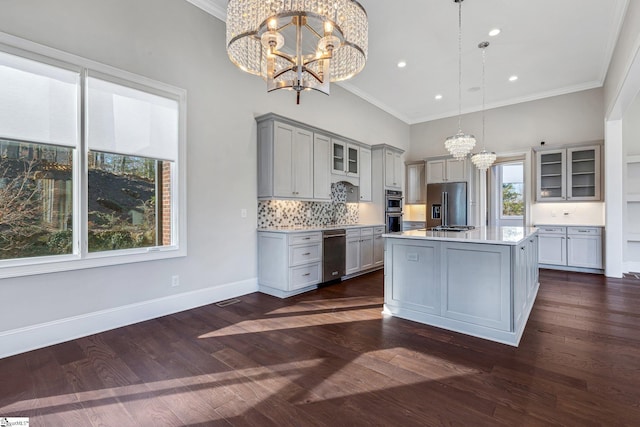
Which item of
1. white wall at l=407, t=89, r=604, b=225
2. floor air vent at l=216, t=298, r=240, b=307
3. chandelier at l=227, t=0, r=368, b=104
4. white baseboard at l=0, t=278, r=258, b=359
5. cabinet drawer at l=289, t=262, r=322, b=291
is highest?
white wall at l=407, t=89, r=604, b=225

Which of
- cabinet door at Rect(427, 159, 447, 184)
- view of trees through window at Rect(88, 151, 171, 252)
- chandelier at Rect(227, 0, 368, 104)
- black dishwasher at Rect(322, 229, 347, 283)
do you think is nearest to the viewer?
chandelier at Rect(227, 0, 368, 104)

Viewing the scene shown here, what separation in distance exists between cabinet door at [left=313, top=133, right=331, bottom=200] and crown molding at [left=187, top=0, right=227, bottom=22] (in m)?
1.96

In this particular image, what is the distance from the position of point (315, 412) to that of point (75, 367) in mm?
1877

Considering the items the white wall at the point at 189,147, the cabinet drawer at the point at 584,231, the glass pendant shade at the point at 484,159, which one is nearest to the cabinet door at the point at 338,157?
the white wall at the point at 189,147

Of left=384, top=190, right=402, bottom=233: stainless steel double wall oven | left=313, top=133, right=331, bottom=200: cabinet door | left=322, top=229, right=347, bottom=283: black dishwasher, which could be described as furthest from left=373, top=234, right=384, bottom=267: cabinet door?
left=313, top=133, right=331, bottom=200: cabinet door

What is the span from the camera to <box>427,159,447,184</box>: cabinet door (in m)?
7.08

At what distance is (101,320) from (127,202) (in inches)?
47.1

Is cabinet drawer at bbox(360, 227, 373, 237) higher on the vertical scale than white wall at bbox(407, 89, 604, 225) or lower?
lower

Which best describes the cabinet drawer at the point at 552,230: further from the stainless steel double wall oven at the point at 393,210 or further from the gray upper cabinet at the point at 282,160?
the gray upper cabinet at the point at 282,160

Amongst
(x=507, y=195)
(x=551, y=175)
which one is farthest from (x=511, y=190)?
(x=551, y=175)

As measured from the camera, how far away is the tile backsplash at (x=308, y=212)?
4492 mm

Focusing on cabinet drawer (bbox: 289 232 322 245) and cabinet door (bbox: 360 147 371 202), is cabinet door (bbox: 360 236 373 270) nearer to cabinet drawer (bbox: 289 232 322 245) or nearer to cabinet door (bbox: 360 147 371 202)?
cabinet door (bbox: 360 147 371 202)

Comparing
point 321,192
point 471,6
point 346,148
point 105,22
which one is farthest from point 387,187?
point 105,22

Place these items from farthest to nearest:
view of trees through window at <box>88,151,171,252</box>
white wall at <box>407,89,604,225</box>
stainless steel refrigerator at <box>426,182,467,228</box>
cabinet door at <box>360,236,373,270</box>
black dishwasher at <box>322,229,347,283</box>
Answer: stainless steel refrigerator at <box>426,182,467,228</box>
white wall at <box>407,89,604,225</box>
cabinet door at <box>360,236,373,270</box>
black dishwasher at <box>322,229,347,283</box>
view of trees through window at <box>88,151,171,252</box>
